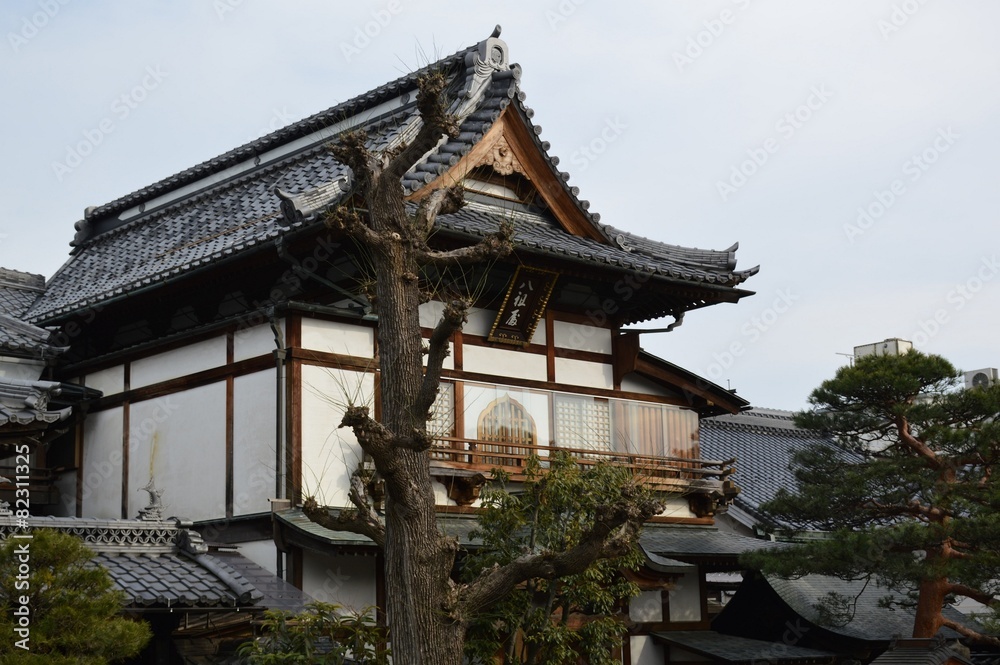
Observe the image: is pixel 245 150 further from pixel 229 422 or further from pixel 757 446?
pixel 757 446

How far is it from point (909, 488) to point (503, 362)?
6572 millimetres

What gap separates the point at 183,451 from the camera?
1867 cm

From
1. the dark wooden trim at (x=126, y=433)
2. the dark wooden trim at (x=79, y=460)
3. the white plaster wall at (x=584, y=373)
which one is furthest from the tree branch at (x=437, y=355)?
the dark wooden trim at (x=79, y=460)

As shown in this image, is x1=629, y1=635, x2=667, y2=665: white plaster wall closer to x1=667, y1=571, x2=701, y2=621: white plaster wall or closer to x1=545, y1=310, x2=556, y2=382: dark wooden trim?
x1=667, y1=571, x2=701, y2=621: white plaster wall

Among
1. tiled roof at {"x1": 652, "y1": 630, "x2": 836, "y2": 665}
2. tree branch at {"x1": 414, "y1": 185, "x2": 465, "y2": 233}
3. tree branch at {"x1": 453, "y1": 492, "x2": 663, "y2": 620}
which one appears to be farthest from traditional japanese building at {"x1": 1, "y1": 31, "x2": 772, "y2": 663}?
tree branch at {"x1": 453, "y1": 492, "x2": 663, "y2": 620}

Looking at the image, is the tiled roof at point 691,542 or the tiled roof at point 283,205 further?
the tiled roof at point 691,542

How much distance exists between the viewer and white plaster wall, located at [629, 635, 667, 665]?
19719 millimetres

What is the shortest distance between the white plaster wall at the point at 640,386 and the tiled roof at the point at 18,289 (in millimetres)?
10890

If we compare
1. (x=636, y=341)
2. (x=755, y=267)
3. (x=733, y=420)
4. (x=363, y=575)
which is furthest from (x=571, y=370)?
(x=733, y=420)

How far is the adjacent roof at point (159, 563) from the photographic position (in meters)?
Answer: 14.2

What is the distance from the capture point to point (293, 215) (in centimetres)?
1617

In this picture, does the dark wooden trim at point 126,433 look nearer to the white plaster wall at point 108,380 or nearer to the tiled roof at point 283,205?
the white plaster wall at point 108,380

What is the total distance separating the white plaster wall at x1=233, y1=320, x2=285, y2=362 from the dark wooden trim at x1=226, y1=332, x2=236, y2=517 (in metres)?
0.09

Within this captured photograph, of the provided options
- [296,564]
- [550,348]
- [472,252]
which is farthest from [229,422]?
[472,252]
